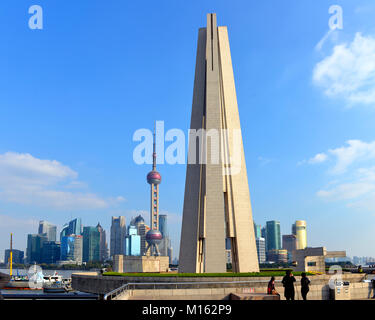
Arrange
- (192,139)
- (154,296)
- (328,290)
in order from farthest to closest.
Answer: (192,139) < (328,290) < (154,296)

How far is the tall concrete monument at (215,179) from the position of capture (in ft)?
114

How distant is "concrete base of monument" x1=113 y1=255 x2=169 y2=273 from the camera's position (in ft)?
245

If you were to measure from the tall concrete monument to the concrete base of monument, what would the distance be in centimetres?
3961

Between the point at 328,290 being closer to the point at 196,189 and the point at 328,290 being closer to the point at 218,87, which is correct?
the point at 196,189

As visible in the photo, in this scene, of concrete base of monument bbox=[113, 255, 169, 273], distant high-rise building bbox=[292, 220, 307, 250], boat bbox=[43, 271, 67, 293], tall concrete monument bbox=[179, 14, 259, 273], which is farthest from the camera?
distant high-rise building bbox=[292, 220, 307, 250]

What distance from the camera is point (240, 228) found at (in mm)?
36406

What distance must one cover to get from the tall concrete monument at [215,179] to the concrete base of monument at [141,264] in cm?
3961

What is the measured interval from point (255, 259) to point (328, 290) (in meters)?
15.8

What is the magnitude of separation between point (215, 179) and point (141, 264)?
1944 inches

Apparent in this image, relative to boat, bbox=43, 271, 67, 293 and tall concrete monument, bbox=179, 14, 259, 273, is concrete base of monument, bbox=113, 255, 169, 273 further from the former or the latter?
tall concrete monument, bbox=179, 14, 259, 273

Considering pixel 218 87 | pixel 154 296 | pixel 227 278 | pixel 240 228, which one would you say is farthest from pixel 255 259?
pixel 154 296

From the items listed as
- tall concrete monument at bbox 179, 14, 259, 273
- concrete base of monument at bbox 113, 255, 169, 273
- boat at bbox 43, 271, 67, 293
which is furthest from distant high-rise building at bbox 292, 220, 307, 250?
tall concrete monument at bbox 179, 14, 259, 273

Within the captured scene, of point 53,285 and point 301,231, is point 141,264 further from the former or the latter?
point 301,231
